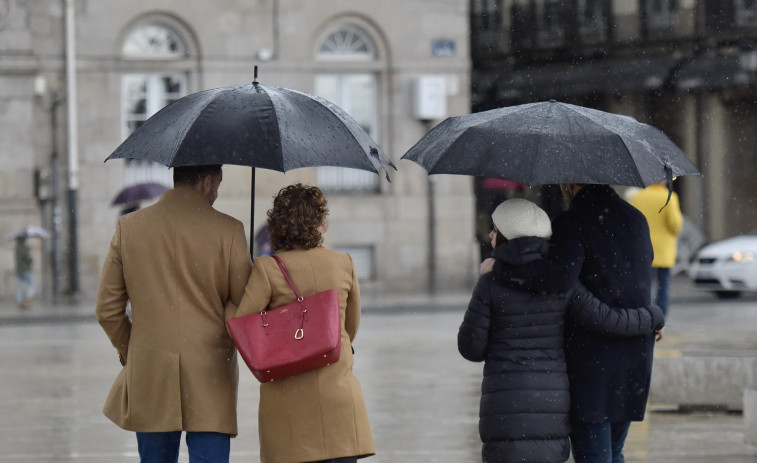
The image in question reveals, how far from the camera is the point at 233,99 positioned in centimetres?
594

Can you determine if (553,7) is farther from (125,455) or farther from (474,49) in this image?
(125,455)

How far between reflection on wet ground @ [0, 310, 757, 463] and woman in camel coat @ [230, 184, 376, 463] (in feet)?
9.56

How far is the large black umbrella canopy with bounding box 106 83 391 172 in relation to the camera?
5.68 meters

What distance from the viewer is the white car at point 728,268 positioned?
2250 cm

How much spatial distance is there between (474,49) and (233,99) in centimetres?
3277

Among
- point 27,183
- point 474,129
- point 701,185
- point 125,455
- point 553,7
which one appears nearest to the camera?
point 474,129

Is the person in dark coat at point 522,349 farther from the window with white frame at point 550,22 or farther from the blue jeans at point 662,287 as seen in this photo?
the window with white frame at point 550,22

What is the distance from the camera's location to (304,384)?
5605 millimetres

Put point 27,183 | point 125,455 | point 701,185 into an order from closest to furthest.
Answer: point 125,455 → point 27,183 → point 701,185

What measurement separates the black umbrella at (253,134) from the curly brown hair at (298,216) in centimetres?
12

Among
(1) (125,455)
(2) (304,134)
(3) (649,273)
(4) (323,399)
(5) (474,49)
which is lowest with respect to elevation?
(1) (125,455)

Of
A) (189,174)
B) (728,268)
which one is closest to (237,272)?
(189,174)

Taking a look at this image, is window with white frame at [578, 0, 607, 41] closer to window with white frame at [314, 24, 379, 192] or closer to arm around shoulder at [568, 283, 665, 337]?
window with white frame at [314, 24, 379, 192]

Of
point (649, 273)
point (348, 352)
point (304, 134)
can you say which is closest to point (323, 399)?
point (348, 352)
